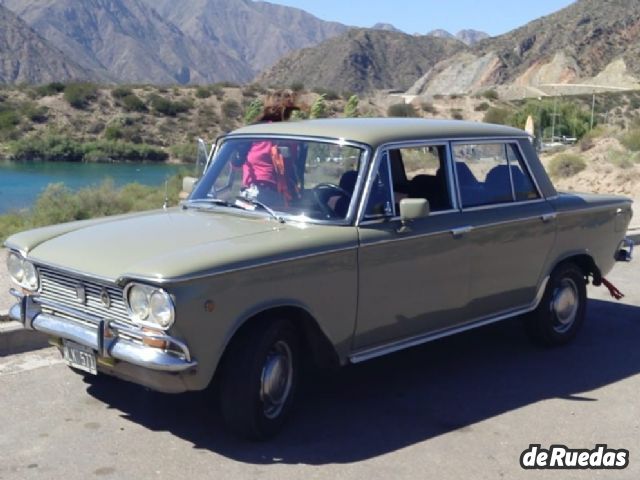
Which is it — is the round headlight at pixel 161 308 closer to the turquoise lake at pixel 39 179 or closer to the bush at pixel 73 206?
the bush at pixel 73 206

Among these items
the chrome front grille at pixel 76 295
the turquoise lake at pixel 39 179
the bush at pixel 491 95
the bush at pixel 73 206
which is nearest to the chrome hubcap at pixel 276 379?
the chrome front grille at pixel 76 295

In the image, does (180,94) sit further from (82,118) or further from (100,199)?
(100,199)

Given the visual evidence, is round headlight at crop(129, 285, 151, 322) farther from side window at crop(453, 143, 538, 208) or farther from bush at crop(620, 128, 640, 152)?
bush at crop(620, 128, 640, 152)

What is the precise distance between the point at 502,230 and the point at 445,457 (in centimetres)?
200

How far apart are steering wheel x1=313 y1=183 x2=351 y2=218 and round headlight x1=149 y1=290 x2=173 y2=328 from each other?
136 centimetres

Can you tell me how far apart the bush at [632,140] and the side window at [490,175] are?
19540 mm

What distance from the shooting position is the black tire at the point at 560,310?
749 centimetres

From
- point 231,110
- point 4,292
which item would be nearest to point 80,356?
point 4,292

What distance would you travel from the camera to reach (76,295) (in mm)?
→ 5406

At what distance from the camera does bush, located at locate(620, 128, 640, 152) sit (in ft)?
85.2

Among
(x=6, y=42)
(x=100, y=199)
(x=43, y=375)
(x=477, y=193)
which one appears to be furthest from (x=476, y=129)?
(x=6, y=42)

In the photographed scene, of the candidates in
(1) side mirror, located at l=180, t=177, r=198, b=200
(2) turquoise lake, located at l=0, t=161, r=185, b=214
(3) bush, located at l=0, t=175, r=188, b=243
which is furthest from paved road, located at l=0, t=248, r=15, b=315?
(2) turquoise lake, located at l=0, t=161, r=185, b=214

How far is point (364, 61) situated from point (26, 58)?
2473 inches

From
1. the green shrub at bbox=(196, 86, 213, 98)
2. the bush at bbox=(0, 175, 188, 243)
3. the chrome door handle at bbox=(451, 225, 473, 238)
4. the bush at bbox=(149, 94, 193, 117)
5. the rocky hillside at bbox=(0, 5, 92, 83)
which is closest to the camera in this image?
the chrome door handle at bbox=(451, 225, 473, 238)
